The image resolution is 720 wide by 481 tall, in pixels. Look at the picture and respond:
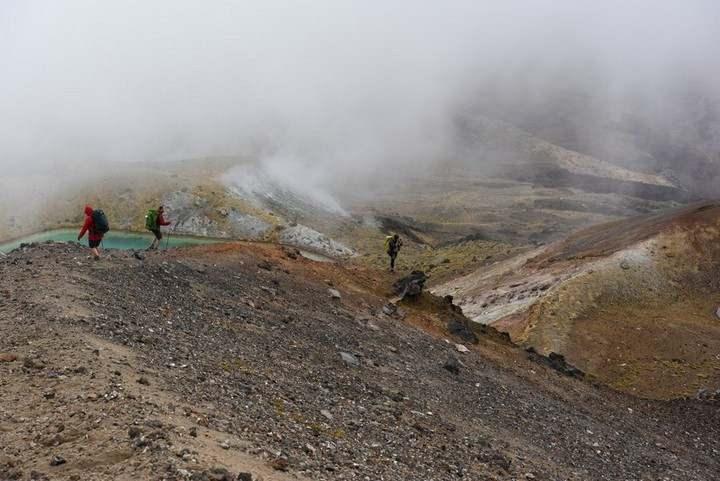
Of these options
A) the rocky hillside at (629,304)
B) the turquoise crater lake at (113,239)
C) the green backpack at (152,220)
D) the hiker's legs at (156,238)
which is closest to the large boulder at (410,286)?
the hiker's legs at (156,238)

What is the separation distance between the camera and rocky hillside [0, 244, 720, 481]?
37.2ft

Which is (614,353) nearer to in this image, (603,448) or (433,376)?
(603,448)

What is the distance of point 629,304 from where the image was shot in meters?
49.2

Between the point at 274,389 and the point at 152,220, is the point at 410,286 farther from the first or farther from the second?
the point at 274,389

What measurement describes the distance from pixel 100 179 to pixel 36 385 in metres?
97.1

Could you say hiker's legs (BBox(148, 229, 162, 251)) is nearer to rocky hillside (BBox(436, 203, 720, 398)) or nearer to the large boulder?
the large boulder

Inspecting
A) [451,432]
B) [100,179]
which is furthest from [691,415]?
[100,179]

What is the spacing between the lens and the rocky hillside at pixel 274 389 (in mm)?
11336

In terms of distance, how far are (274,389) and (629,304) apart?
1569 inches

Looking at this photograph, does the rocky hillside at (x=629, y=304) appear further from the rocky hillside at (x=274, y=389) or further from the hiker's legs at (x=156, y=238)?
the hiker's legs at (x=156, y=238)

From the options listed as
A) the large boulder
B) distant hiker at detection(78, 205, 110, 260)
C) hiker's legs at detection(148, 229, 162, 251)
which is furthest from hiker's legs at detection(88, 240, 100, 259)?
the large boulder

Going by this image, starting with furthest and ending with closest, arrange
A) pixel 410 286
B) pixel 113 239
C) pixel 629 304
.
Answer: pixel 113 239
pixel 629 304
pixel 410 286

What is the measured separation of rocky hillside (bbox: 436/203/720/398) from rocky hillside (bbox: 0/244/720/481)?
7.17 metres

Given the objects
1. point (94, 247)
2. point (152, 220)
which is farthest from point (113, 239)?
point (94, 247)
